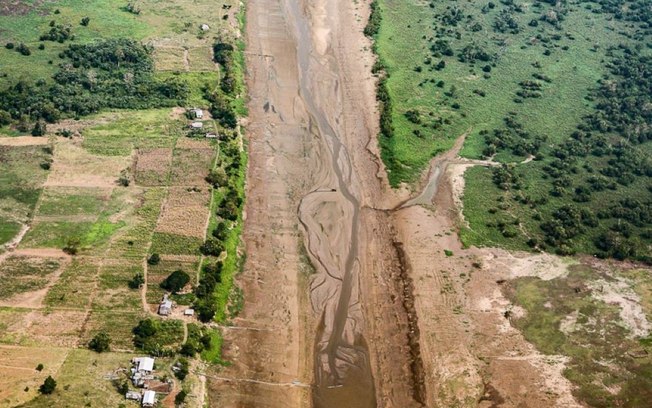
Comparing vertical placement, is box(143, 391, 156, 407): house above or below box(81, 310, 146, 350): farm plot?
below

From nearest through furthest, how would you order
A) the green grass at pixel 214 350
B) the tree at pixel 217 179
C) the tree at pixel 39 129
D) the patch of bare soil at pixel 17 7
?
1. the green grass at pixel 214 350
2. the tree at pixel 217 179
3. the tree at pixel 39 129
4. the patch of bare soil at pixel 17 7

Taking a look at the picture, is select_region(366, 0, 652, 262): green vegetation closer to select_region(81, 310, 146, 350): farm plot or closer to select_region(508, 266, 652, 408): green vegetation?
select_region(508, 266, 652, 408): green vegetation

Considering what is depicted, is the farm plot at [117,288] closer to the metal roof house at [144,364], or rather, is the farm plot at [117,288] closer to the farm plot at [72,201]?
the metal roof house at [144,364]

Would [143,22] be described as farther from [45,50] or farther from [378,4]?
[378,4]

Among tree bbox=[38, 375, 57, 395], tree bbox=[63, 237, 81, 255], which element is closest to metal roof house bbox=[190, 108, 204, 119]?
tree bbox=[63, 237, 81, 255]

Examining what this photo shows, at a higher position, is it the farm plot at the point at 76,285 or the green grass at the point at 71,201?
the green grass at the point at 71,201

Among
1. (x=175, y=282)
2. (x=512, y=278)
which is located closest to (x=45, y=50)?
(x=175, y=282)

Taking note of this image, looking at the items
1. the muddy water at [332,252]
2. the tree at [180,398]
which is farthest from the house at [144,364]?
the muddy water at [332,252]
